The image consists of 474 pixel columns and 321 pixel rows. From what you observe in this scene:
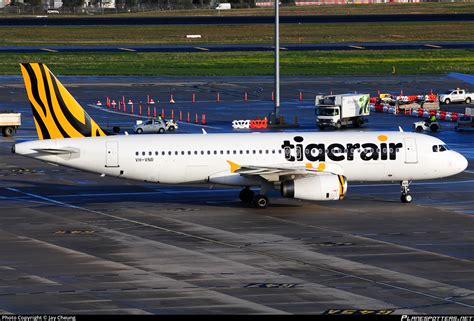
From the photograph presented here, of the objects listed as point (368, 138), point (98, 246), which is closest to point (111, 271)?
point (98, 246)

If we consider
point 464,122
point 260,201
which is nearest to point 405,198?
point 260,201

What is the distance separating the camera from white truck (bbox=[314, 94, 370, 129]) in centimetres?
9844

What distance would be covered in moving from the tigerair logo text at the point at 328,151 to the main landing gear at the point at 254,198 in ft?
8.63

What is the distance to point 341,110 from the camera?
99438 millimetres

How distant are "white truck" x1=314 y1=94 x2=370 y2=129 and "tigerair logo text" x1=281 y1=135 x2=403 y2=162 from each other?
37399mm

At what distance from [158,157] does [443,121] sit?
49922 mm

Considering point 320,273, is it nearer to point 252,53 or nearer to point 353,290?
point 353,290

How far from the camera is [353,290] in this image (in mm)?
41125

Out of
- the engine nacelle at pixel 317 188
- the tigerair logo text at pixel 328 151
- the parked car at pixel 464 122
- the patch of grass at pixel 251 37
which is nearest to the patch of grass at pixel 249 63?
the patch of grass at pixel 251 37

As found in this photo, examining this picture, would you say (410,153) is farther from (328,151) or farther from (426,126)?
(426,126)

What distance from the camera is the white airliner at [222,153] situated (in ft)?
196

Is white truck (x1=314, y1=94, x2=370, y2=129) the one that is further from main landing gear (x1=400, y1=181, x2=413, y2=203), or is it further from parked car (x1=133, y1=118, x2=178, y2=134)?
main landing gear (x1=400, y1=181, x2=413, y2=203)

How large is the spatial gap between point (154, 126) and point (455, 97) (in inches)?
1459

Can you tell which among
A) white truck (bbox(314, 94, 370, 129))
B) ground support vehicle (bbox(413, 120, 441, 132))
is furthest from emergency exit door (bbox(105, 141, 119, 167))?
ground support vehicle (bbox(413, 120, 441, 132))
